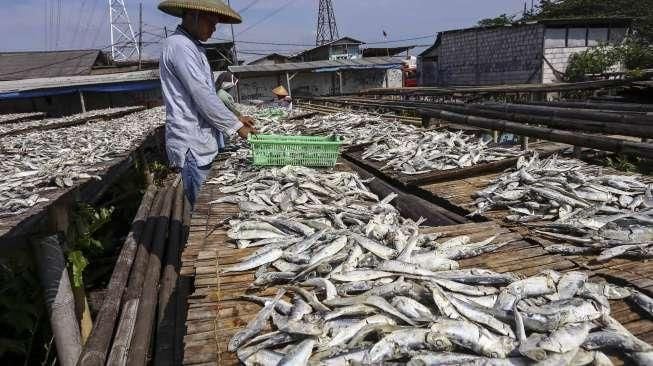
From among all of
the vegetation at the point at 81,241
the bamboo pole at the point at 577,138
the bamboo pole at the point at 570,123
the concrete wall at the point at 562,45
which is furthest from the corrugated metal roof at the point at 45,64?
the bamboo pole at the point at 577,138

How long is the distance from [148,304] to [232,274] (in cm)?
304

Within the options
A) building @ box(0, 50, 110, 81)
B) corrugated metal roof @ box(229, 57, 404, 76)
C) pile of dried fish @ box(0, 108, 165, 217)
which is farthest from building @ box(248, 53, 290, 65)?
pile of dried fish @ box(0, 108, 165, 217)

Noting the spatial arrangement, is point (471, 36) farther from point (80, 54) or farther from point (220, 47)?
point (80, 54)

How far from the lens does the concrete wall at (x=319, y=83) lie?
113 feet

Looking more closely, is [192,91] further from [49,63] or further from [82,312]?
[49,63]

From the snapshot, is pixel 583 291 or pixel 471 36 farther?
pixel 471 36

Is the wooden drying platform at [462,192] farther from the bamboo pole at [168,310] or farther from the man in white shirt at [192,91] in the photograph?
the bamboo pole at [168,310]

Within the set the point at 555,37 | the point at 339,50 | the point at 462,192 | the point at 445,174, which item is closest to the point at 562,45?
the point at 555,37

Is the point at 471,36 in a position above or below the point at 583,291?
above

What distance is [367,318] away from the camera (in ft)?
7.21

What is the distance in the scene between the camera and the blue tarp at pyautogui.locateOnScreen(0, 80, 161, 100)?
72.2 ft

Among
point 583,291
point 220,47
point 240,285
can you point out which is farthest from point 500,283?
point 220,47

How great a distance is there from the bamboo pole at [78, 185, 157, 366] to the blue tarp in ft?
62.7

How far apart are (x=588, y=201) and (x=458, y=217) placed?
1.08 metres
